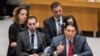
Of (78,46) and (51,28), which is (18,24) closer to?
(51,28)

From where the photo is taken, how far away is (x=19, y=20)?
4.09 m

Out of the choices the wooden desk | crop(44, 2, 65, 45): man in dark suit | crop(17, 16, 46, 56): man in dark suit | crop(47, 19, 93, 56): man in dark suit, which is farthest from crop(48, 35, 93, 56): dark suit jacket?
the wooden desk

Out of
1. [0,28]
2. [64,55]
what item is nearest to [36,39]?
[64,55]

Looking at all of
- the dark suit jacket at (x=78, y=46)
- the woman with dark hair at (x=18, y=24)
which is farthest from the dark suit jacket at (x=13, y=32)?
the dark suit jacket at (x=78, y=46)

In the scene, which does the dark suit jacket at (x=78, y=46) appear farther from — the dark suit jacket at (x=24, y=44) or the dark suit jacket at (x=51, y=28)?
the dark suit jacket at (x=51, y=28)

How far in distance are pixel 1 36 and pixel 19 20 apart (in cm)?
238

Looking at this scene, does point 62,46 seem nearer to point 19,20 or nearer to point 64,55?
point 64,55

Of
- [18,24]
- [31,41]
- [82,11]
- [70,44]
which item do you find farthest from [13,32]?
[82,11]

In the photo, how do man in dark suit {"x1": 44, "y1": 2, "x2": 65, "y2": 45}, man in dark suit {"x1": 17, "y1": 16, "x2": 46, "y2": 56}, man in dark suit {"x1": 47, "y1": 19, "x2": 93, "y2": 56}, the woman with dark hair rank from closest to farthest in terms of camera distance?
man in dark suit {"x1": 47, "y1": 19, "x2": 93, "y2": 56}
man in dark suit {"x1": 17, "y1": 16, "x2": 46, "y2": 56}
the woman with dark hair
man in dark suit {"x1": 44, "y1": 2, "x2": 65, "y2": 45}

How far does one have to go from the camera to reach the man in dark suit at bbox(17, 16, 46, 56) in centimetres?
363

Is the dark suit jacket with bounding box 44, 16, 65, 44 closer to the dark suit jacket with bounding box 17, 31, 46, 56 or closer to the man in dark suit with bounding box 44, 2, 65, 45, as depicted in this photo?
the man in dark suit with bounding box 44, 2, 65, 45

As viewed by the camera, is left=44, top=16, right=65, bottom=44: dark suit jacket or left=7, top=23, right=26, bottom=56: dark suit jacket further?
left=44, top=16, right=65, bottom=44: dark suit jacket

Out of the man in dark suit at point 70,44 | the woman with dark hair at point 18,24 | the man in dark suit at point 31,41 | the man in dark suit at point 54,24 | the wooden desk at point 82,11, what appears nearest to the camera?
the man in dark suit at point 70,44

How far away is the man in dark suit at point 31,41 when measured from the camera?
3.63 m
